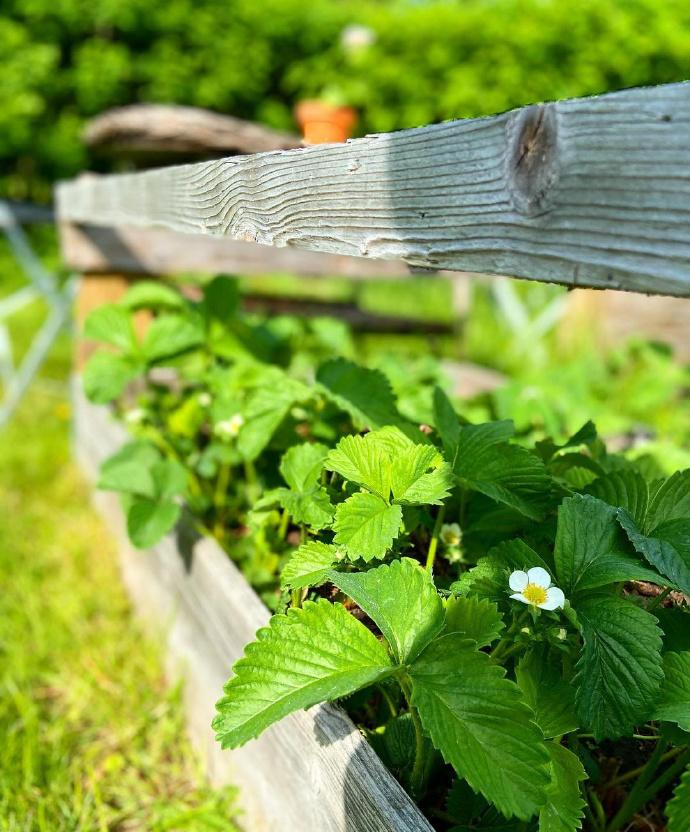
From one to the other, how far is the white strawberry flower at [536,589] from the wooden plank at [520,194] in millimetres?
342

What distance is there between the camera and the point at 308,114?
427 centimetres

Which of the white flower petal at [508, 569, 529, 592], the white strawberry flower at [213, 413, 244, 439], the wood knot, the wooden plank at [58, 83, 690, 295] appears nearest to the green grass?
the white strawberry flower at [213, 413, 244, 439]

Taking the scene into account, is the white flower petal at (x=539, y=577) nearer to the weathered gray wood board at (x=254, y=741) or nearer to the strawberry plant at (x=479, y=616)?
the strawberry plant at (x=479, y=616)

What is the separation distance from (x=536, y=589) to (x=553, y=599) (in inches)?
1.0

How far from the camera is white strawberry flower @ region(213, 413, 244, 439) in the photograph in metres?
1.51

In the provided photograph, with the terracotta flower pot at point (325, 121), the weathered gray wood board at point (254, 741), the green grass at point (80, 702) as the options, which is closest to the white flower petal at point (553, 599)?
the weathered gray wood board at point (254, 741)

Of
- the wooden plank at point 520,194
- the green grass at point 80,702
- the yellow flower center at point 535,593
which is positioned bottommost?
the green grass at point 80,702

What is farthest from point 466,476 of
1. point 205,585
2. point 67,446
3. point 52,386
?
point 52,386

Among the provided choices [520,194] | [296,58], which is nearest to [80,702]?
[520,194]

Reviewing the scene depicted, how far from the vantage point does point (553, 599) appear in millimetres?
825

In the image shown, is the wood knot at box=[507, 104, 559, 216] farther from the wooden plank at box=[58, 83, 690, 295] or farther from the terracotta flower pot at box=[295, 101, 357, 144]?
the terracotta flower pot at box=[295, 101, 357, 144]

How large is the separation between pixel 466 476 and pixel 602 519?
200mm

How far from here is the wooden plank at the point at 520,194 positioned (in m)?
0.58

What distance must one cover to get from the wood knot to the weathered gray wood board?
2.11 feet
